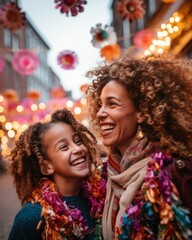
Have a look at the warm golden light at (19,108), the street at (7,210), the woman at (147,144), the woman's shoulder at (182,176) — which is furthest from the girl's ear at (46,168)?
the warm golden light at (19,108)

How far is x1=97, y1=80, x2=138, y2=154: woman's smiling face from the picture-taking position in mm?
2373

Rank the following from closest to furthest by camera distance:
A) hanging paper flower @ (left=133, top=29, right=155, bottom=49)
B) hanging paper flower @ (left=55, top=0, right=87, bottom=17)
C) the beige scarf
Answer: the beige scarf
hanging paper flower @ (left=55, top=0, right=87, bottom=17)
hanging paper flower @ (left=133, top=29, right=155, bottom=49)

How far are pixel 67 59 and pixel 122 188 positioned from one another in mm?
10823

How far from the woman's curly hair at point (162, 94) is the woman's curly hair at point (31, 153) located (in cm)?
48

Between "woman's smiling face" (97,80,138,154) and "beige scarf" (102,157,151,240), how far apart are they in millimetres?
208

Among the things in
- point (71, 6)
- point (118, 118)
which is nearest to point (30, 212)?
point (118, 118)

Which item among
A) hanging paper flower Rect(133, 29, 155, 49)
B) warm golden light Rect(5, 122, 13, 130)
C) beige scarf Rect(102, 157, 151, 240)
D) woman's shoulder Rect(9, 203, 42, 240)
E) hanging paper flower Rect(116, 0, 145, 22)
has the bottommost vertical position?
woman's shoulder Rect(9, 203, 42, 240)

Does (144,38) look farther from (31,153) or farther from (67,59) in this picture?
(31,153)

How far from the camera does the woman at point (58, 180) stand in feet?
7.92

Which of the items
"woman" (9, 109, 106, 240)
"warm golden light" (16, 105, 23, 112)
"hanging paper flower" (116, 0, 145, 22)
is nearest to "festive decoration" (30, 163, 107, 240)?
"woman" (9, 109, 106, 240)

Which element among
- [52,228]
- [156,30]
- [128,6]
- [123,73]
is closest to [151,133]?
[123,73]

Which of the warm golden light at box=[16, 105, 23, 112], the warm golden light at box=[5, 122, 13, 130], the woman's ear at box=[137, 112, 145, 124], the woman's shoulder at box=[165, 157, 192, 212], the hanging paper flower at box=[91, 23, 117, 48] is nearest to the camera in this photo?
the woman's shoulder at box=[165, 157, 192, 212]

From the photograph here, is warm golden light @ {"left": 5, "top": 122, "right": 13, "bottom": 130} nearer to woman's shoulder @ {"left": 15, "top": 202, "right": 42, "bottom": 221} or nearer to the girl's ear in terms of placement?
the girl's ear

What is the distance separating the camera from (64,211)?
8.12 ft
